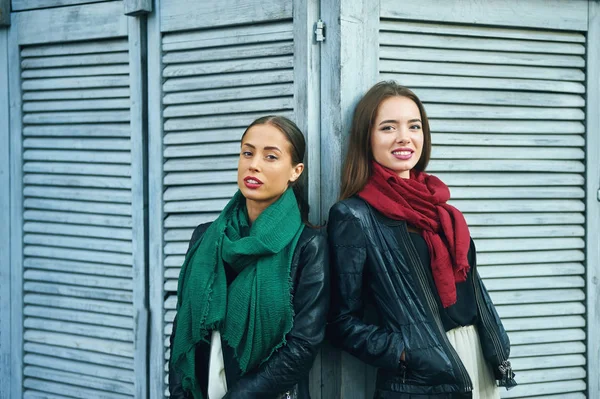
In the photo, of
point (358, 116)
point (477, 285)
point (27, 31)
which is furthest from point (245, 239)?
point (27, 31)

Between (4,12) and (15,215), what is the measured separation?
1035 millimetres

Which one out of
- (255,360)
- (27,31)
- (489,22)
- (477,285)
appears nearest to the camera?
(255,360)

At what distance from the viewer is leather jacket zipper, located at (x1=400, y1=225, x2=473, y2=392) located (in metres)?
2.74

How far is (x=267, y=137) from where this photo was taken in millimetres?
2795

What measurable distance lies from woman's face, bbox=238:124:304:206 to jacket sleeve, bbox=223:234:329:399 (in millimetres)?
261

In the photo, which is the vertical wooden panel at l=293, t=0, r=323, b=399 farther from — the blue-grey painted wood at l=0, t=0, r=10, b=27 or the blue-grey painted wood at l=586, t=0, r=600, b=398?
the blue-grey painted wood at l=0, t=0, r=10, b=27

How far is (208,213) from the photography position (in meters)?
3.47

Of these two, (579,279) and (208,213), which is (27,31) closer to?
(208,213)

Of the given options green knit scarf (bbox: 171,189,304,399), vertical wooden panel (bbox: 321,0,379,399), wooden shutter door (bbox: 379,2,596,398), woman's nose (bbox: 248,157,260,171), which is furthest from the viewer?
wooden shutter door (bbox: 379,2,596,398)

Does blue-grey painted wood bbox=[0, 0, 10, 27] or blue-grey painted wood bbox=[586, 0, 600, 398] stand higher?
blue-grey painted wood bbox=[0, 0, 10, 27]

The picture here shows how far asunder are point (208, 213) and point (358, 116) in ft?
2.88

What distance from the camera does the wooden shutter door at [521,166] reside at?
3.35 metres

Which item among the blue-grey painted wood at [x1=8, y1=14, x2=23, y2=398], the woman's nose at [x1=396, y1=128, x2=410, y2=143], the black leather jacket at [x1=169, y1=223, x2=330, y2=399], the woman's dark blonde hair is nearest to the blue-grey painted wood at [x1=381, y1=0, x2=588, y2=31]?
the woman's dark blonde hair

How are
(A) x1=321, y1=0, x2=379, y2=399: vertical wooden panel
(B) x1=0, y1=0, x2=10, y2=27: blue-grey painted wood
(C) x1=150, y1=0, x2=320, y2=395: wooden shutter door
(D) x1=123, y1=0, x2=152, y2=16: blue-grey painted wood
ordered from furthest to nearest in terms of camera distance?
(B) x1=0, y1=0, x2=10, y2=27: blue-grey painted wood → (D) x1=123, y1=0, x2=152, y2=16: blue-grey painted wood → (C) x1=150, y1=0, x2=320, y2=395: wooden shutter door → (A) x1=321, y1=0, x2=379, y2=399: vertical wooden panel
